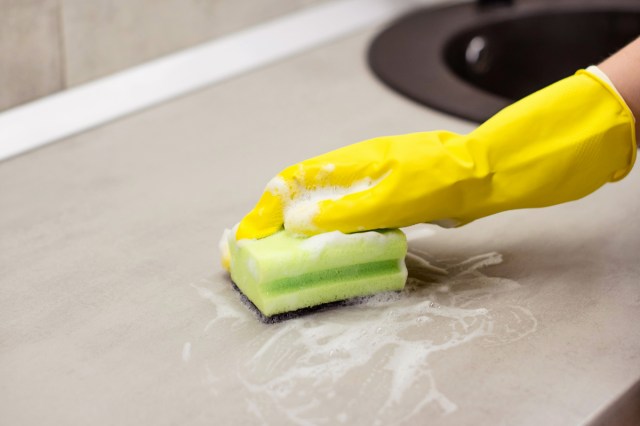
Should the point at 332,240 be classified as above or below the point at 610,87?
below

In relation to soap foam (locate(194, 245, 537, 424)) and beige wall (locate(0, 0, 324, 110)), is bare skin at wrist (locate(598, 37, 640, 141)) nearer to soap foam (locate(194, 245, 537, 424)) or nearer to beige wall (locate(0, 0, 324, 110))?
soap foam (locate(194, 245, 537, 424))

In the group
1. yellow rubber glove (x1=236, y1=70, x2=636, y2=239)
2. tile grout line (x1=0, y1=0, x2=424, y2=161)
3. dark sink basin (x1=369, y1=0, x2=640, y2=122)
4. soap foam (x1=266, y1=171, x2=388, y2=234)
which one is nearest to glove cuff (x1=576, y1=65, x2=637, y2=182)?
yellow rubber glove (x1=236, y1=70, x2=636, y2=239)

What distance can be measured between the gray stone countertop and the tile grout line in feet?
0.16

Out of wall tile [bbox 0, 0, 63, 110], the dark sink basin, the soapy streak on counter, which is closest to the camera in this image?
the soapy streak on counter

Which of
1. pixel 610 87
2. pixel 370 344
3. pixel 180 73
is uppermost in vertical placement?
pixel 610 87

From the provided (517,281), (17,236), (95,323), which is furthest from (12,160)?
(517,281)

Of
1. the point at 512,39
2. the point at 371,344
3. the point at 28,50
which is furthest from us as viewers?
the point at 512,39

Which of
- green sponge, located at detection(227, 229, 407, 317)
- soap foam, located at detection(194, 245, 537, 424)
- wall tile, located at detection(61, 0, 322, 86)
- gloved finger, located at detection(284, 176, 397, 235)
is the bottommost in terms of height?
soap foam, located at detection(194, 245, 537, 424)

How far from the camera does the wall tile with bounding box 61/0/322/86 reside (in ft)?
4.44

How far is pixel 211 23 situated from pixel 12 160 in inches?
18.1

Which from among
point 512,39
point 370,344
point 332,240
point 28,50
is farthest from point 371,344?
point 512,39

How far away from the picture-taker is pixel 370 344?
87 centimetres

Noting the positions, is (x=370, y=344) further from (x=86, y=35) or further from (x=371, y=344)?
(x=86, y=35)

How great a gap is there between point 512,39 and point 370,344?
39.4 inches
